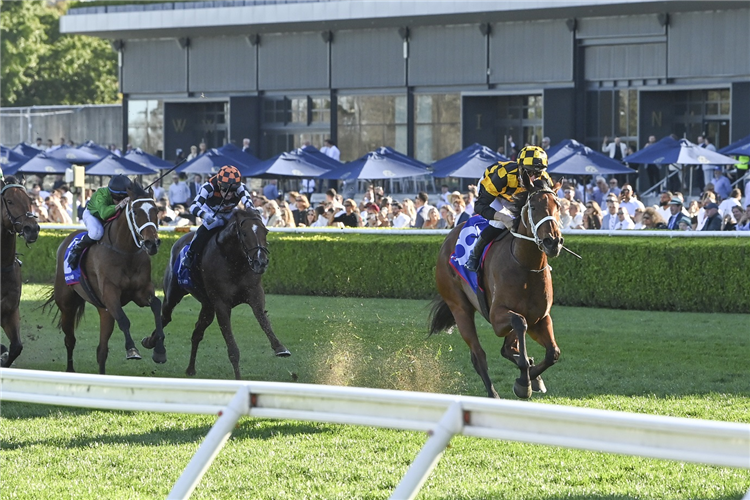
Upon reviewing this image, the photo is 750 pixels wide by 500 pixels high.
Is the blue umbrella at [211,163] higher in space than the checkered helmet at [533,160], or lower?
higher

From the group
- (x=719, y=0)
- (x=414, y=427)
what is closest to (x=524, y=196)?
(x=414, y=427)

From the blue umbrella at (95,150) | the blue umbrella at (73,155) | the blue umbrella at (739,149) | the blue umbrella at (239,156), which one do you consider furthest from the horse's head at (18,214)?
the blue umbrella at (95,150)

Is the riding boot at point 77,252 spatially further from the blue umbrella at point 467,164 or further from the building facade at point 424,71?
the building facade at point 424,71

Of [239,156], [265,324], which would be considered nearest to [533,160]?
[265,324]

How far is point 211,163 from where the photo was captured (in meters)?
21.1

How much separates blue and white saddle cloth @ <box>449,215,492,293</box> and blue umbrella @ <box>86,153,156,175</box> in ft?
50.4

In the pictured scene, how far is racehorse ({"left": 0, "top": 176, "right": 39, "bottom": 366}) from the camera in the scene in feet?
26.3

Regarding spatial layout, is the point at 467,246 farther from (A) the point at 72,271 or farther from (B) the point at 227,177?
(A) the point at 72,271

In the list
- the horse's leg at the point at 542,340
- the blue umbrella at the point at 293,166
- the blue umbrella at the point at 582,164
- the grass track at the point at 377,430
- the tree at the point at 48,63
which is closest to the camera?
the grass track at the point at 377,430

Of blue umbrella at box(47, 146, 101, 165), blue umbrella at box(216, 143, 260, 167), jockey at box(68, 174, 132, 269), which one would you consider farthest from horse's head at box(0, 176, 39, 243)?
blue umbrella at box(47, 146, 101, 165)

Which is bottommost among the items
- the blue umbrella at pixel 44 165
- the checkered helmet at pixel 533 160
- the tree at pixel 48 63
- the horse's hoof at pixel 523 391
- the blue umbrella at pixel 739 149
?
the horse's hoof at pixel 523 391

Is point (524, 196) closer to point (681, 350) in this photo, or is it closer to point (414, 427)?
point (681, 350)

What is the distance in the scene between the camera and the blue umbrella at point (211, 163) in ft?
68.2

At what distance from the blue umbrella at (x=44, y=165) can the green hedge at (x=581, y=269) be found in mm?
8476
